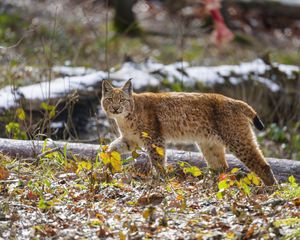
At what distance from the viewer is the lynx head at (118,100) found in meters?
7.77

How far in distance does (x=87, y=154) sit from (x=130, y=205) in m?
1.70

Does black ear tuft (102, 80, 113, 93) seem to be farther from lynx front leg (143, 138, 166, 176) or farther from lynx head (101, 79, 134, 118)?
lynx front leg (143, 138, 166, 176)

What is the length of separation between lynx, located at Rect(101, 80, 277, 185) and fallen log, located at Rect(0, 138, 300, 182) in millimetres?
137

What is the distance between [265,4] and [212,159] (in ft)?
35.8

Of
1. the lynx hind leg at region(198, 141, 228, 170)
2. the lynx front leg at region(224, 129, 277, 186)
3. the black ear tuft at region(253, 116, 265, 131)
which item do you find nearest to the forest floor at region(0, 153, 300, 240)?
the lynx front leg at region(224, 129, 277, 186)

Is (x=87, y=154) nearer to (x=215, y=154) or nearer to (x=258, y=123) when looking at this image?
(x=215, y=154)

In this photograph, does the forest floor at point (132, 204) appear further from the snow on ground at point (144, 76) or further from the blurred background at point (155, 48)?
the snow on ground at point (144, 76)

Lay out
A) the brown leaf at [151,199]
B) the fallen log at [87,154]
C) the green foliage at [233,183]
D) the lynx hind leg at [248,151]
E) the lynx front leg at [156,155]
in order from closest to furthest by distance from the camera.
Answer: the green foliage at [233,183] < the brown leaf at [151,199] < the lynx front leg at [156,155] < the fallen log at [87,154] < the lynx hind leg at [248,151]

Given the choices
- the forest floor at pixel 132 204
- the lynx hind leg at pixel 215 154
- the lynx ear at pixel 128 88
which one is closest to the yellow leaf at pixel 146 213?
the forest floor at pixel 132 204

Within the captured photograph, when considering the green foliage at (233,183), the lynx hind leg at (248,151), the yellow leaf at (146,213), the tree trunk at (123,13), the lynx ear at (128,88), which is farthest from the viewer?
the tree trunk at (123,13)

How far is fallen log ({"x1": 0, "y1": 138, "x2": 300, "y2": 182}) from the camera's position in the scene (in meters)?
7.49

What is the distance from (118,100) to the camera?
25.5ft

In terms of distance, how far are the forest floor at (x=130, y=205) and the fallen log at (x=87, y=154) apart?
14.5 inches

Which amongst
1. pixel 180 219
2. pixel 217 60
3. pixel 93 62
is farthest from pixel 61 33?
pixel 180 219
